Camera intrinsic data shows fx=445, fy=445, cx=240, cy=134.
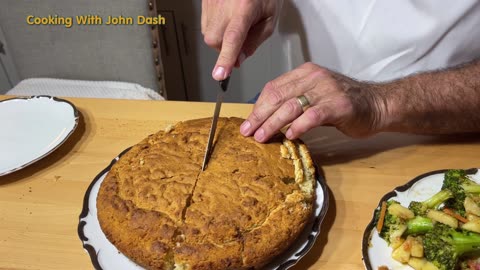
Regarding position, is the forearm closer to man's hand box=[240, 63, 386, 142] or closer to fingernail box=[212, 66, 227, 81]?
man's hand box=[240, 63, 386, 142]

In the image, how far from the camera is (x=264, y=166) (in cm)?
110

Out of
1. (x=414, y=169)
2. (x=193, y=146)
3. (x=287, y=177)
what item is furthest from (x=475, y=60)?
(x=193, y=146)

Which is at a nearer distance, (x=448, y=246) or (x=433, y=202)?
(x=448, y=246)

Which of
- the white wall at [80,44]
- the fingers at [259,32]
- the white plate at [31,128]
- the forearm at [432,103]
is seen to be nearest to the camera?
the forearm at [432,103]

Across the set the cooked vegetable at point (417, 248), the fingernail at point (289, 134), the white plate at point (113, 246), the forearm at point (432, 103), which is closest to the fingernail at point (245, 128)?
the fingernail at point (289, 134)

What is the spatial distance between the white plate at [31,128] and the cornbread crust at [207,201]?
0.37 m

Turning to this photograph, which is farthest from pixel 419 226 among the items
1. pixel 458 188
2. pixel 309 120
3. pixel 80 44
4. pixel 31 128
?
pixel 80 44

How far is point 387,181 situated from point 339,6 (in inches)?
28.9

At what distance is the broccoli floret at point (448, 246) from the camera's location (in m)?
0.90

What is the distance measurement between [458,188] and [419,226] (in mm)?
153

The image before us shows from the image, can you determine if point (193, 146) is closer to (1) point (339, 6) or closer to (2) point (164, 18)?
(1) point (339, 6)

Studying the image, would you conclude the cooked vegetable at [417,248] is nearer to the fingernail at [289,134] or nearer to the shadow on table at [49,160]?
the fingernail at [289,134]

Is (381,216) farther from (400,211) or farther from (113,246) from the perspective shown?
(113,246)

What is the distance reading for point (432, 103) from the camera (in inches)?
52.4
